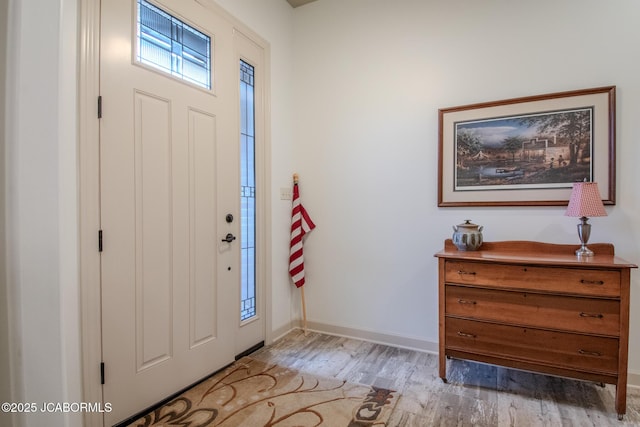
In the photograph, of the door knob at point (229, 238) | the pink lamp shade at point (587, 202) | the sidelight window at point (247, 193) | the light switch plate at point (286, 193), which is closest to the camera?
the pink lamp shade at point (587, 202)

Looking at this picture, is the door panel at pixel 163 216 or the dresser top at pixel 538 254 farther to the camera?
the dresser top at pixel 538 254

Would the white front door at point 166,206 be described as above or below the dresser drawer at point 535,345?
above

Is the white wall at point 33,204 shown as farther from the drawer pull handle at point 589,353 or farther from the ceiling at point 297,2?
the ceiling at point 297,2

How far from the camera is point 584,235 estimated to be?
2.04 meters

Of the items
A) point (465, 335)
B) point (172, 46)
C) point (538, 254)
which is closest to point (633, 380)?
point (538, 254)

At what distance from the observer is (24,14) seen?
34 centimetres

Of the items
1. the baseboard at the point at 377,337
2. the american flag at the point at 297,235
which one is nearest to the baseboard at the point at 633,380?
the baseboard at the point at 377,337

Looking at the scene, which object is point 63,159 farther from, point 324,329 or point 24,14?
point 324,329

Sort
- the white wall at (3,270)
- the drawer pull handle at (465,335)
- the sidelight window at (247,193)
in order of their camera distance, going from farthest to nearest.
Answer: the sidelight window at (247,193), the drawer pull handle at (465,335), the white wall at (3,270)

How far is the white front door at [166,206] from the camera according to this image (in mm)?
1692

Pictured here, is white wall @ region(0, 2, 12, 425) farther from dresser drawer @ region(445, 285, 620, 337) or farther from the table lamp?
the table lamp

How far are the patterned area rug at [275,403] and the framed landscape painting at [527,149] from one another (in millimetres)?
1555

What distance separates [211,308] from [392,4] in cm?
288

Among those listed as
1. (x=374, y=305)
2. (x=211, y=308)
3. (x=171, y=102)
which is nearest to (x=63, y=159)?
(x=171, y=102)
